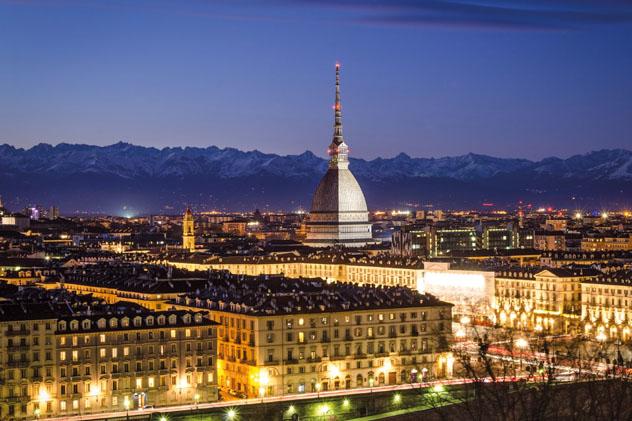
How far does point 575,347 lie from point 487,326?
23.3m

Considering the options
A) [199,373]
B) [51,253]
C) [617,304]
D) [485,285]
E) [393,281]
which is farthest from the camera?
[51,253]

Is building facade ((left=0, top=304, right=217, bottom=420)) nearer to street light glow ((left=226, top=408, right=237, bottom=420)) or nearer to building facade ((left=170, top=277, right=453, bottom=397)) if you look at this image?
building facade ((left=170, top=277, right=453, bottom=397))

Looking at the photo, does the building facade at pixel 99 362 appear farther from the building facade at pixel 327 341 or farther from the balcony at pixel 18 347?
the building facade at pixel 327 341

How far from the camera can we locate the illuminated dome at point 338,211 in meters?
184

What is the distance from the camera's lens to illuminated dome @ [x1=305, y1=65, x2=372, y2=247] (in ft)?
603

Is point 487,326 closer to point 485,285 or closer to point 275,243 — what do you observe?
point 485,285

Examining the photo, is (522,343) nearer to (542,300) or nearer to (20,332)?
(542,300)

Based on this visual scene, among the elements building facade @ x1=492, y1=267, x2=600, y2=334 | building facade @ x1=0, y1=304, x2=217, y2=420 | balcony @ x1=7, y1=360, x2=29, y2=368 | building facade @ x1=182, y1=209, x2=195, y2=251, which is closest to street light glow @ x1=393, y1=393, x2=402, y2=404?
building facade @ x1=0, y1=304, x2=217, y2=420

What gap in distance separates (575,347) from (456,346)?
25.6 ft

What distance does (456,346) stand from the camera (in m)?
79.6

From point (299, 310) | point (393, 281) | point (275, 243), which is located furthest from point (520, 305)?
point (275, 243)

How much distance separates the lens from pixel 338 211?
18412 cm

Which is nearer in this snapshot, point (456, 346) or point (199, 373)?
point (199, 373)

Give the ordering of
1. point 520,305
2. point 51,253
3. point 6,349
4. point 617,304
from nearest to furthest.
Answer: point 6,349 → point 617,304 → point 520,305 → point 51,253
